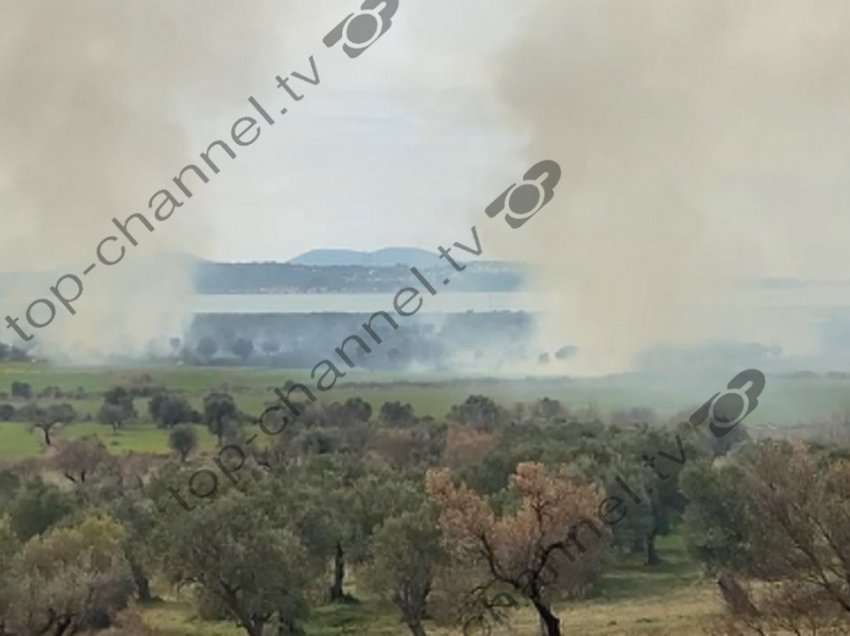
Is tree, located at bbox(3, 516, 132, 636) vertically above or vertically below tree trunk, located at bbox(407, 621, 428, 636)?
above

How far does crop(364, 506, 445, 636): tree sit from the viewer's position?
20.9 m

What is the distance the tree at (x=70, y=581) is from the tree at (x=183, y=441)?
1841 centimetres

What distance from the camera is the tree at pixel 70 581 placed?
688 inches

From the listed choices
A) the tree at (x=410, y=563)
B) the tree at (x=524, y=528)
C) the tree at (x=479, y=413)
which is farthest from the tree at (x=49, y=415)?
the tree at (x=524, y=528)

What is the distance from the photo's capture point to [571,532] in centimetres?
1789

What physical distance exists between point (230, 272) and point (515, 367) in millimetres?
30186

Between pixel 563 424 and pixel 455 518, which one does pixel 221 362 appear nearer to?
pixel 563 424

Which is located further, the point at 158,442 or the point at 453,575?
the point at 158,442

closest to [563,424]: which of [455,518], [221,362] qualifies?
[455,518]

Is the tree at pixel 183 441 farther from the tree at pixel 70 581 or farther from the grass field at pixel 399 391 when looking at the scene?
the tree at pixel 70 581

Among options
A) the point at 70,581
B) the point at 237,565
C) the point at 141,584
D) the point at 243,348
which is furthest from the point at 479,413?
the point at 243,348

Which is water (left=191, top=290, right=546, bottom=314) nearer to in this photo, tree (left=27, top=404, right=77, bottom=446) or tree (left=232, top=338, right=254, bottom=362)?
tree (left=232, top=338, right=254, bottom=362)

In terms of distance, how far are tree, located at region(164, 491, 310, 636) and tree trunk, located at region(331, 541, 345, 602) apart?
13.7ft

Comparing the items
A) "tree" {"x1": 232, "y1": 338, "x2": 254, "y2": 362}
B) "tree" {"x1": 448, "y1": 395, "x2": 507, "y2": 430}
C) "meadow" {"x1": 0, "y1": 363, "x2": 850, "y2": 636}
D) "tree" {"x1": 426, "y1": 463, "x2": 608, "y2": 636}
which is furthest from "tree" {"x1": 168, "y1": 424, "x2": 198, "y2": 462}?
"tree" {"x1": 232, "y1": 338, "x2": 254, "y2": 362}
